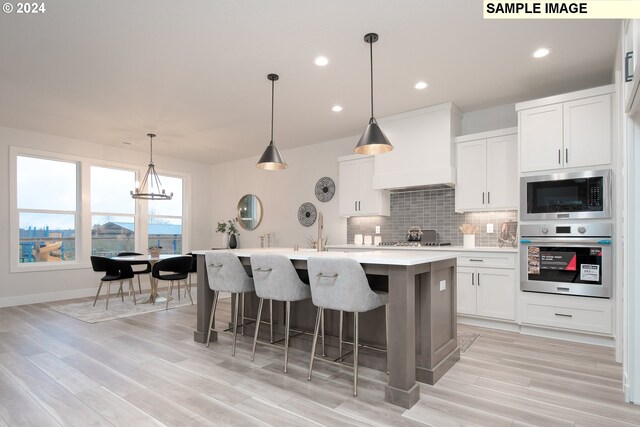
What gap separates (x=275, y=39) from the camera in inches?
121

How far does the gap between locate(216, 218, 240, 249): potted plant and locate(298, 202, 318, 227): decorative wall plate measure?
65.1 inches

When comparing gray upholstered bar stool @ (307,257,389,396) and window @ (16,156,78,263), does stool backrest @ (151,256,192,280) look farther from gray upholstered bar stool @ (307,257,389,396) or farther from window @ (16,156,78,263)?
gray upholstered bar stool @ (307,257,389,396)

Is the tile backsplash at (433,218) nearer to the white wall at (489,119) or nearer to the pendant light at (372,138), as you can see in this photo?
the white wall at (489,119)

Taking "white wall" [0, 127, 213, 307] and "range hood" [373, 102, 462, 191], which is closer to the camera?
"range hood" [373, 102, 462, 191]

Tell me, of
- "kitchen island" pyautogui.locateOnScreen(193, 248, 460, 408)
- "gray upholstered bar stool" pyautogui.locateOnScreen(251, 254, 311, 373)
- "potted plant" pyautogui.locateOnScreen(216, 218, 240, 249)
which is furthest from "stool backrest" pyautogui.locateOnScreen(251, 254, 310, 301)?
"potted plant" pyautogui.locateOnScreen(216, 218, 240, 249)

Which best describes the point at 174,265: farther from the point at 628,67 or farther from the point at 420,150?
the point at 628,67

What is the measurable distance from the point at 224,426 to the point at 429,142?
3.90 metres

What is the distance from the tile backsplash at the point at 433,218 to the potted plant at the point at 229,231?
2.98 m

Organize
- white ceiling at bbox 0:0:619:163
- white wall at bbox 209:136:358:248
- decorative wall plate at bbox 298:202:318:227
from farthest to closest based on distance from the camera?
decorative wall plate at bbox 298:202:318:227 < white wall at bbox 209:136:358:248 < white ceiling at bbox 0:0:619:163

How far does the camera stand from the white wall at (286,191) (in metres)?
6.28

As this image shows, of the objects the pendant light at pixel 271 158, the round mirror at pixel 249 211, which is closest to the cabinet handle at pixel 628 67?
the pendant light at pixel 271 158

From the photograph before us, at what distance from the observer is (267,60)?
11.3ft

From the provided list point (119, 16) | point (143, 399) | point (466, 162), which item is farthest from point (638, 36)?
point (143, 399)

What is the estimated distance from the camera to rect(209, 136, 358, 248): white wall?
20.6 feet
